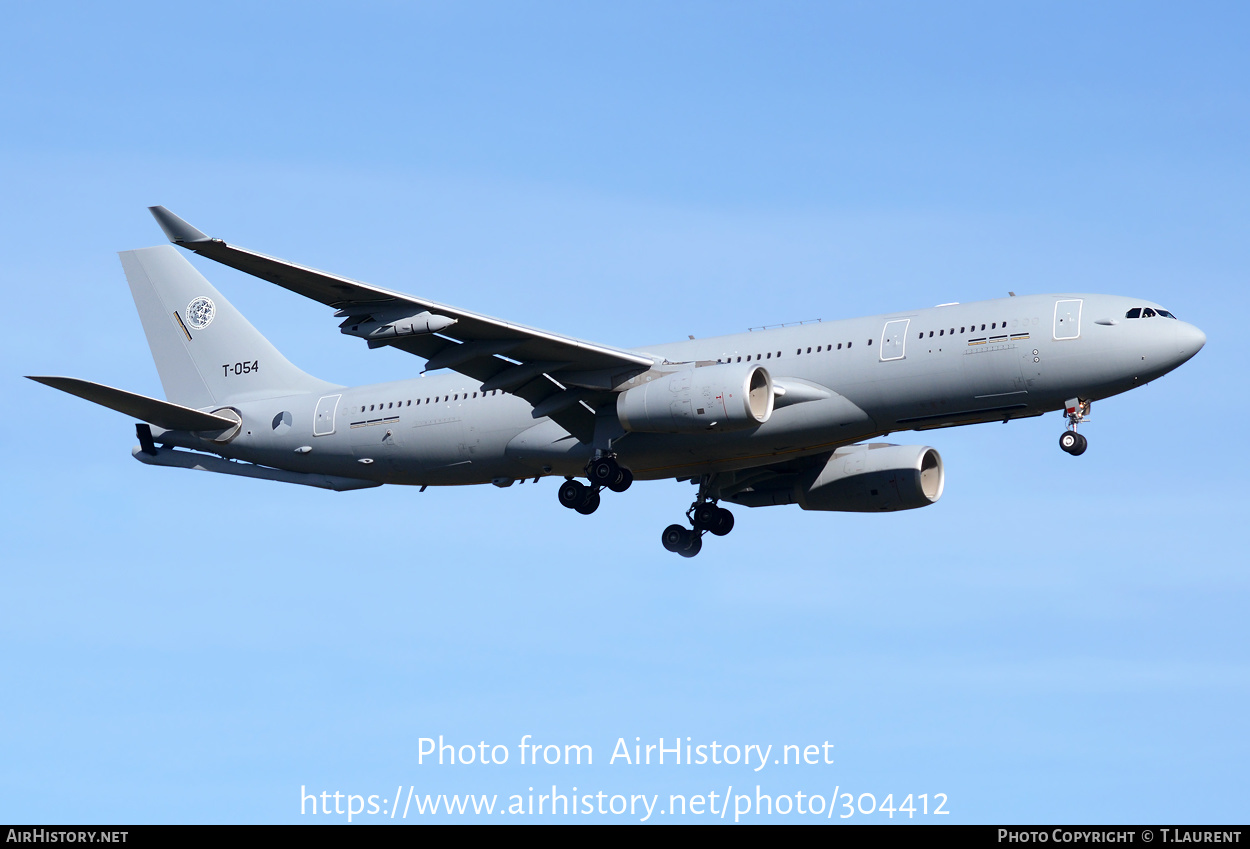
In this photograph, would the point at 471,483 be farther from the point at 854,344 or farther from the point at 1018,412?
the point at 1018,412

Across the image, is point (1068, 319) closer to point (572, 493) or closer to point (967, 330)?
point (967, 330)

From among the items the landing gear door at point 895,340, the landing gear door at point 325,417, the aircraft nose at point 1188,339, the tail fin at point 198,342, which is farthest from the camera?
the tail fin at point 198,342

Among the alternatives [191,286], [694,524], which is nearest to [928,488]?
[694,524]

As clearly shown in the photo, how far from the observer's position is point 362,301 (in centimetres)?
3581

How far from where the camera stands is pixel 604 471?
127 ft

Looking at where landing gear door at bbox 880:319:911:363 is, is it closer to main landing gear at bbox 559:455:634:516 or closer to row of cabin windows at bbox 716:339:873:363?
row of cabin windows at bbox 716:339:873:363

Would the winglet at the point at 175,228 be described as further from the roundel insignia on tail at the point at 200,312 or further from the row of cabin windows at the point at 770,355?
the roundel insignia on tail at the point at 200,312

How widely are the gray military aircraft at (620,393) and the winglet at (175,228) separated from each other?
0.13 ft

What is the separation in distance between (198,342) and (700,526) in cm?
1608

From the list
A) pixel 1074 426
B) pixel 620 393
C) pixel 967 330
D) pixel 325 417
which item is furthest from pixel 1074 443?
pixel 325 417

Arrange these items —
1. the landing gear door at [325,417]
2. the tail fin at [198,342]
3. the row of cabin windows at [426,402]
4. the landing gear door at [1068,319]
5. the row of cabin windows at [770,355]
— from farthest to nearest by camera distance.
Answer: the tail fin at [198,342] → the landing gear door at [325,417] → the row of cabin windows at [426,402] → the row of cabin windows at [770,355] → the landing gear door at [1068,319]

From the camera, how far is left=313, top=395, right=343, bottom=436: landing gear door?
42.6 meters

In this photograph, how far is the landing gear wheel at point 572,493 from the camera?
39.8m

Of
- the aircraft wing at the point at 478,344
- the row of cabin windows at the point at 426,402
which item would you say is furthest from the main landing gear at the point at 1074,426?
the row of cabin windows at the point at 426,402
